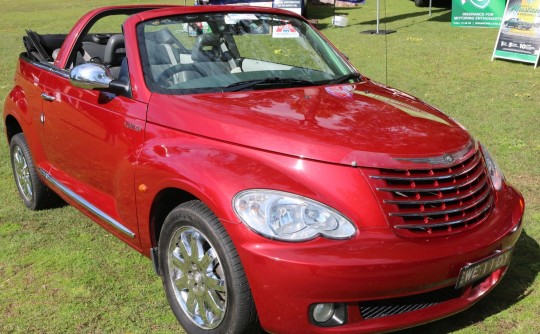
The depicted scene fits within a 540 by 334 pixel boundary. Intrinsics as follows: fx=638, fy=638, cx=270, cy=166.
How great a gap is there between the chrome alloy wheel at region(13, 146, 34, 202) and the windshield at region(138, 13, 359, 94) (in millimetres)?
1939

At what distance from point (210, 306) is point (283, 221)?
687 mm

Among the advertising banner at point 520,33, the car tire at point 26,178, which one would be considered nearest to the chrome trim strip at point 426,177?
the car tire at point 26,178

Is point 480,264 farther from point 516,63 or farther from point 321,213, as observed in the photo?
point 516,63

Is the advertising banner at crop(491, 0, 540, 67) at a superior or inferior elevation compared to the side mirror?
inferior

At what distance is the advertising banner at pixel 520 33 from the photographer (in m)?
11.0

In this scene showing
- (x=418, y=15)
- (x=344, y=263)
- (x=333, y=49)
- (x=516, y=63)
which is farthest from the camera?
(x=418, y=15)

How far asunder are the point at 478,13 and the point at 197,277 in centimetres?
1407

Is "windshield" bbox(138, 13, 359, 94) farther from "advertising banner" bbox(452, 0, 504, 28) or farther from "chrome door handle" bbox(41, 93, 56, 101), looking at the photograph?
"advertising banner" bbox(452, 0, 504, 28)

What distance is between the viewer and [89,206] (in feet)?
13.9

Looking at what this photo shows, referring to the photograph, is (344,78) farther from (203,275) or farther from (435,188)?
(203,275)

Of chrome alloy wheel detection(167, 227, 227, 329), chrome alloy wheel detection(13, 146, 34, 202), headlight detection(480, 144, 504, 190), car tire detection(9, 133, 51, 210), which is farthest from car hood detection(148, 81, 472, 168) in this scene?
chrome alloy wheel detection(13, 146, 34, 202)

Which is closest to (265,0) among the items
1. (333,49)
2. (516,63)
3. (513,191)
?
(516,63)

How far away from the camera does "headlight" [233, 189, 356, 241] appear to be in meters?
2.75

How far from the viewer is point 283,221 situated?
278cm
